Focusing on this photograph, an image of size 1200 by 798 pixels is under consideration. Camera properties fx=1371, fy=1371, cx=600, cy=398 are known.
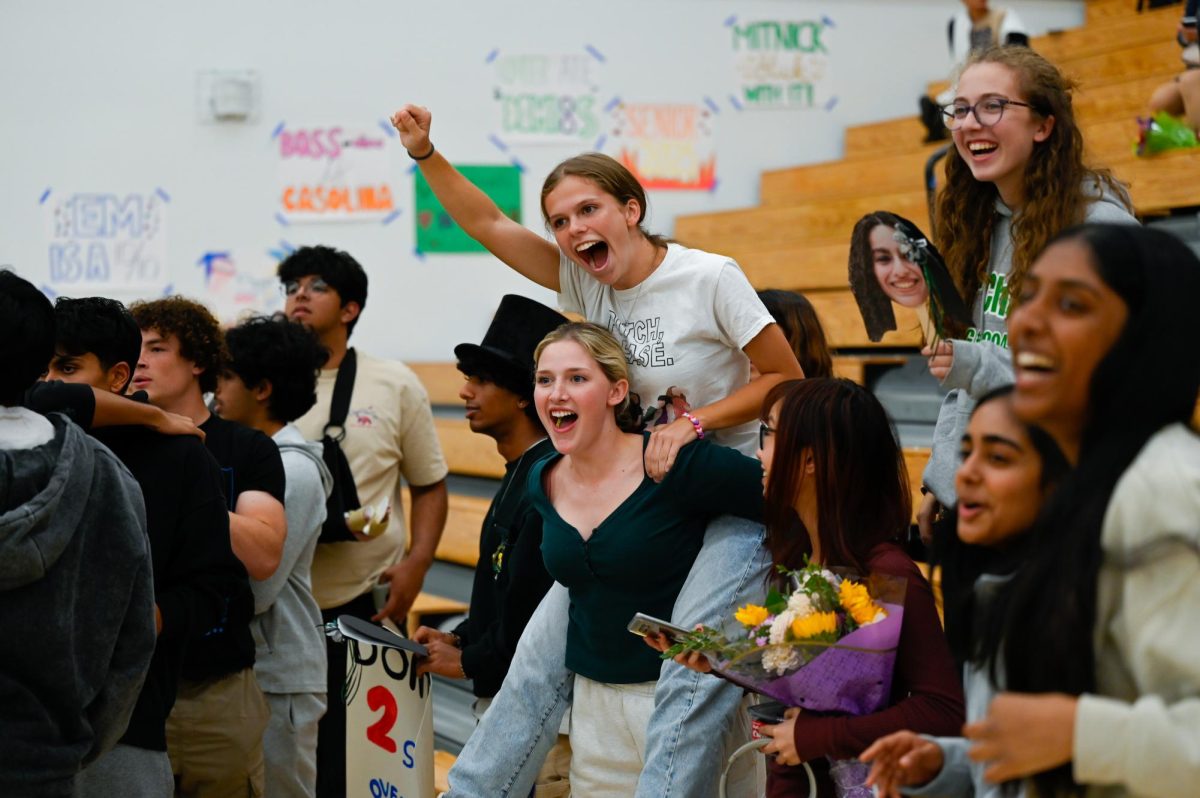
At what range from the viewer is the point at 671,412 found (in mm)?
2574

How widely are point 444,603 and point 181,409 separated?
263 centimetres

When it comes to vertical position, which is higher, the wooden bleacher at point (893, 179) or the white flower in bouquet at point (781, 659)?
the wooden bleacher at point (893, 179)

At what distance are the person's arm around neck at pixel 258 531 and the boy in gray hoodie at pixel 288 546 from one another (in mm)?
154

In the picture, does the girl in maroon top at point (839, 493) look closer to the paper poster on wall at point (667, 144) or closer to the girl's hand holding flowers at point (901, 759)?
the girl's hand holding flowers at point (901, 759)

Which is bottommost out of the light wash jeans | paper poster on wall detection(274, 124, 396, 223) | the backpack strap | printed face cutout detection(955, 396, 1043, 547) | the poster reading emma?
the poster reading emma

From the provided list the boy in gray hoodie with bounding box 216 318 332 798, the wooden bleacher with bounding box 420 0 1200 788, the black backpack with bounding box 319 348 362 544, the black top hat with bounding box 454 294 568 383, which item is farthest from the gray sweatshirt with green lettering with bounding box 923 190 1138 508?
the wooden bleacher with bounding box 420 0 1200 788

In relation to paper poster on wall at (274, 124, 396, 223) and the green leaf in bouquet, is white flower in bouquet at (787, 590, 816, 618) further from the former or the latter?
paper poster on wall at (274, 124, 396, 223)

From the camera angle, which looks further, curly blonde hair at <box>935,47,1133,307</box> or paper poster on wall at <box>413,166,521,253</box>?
paper poster on wall at <box>413,166,521,253</box>

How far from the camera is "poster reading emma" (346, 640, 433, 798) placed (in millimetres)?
2811

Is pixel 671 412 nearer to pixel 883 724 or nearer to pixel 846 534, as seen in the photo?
pixel 846 534

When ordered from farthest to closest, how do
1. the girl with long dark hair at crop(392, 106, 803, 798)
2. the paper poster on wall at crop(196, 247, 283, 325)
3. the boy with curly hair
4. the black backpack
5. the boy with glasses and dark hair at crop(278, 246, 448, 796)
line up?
the paper poster on wall at crop(196, 247, 283, 325)
the boy with glasses and dark hair at crop(278, 246, 448, 796)
the black backpack
the boy with curly hair
the girl with long dark hair at crop(392, 106, 803, 798)

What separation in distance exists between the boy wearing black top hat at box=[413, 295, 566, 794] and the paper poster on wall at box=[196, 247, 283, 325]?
360 centimetres

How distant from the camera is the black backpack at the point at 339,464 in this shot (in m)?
3.44

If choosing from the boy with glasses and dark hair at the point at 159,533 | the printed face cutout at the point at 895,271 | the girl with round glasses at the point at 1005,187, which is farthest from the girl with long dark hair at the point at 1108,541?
the boy with glasses and dark hair at the point at 159,533
